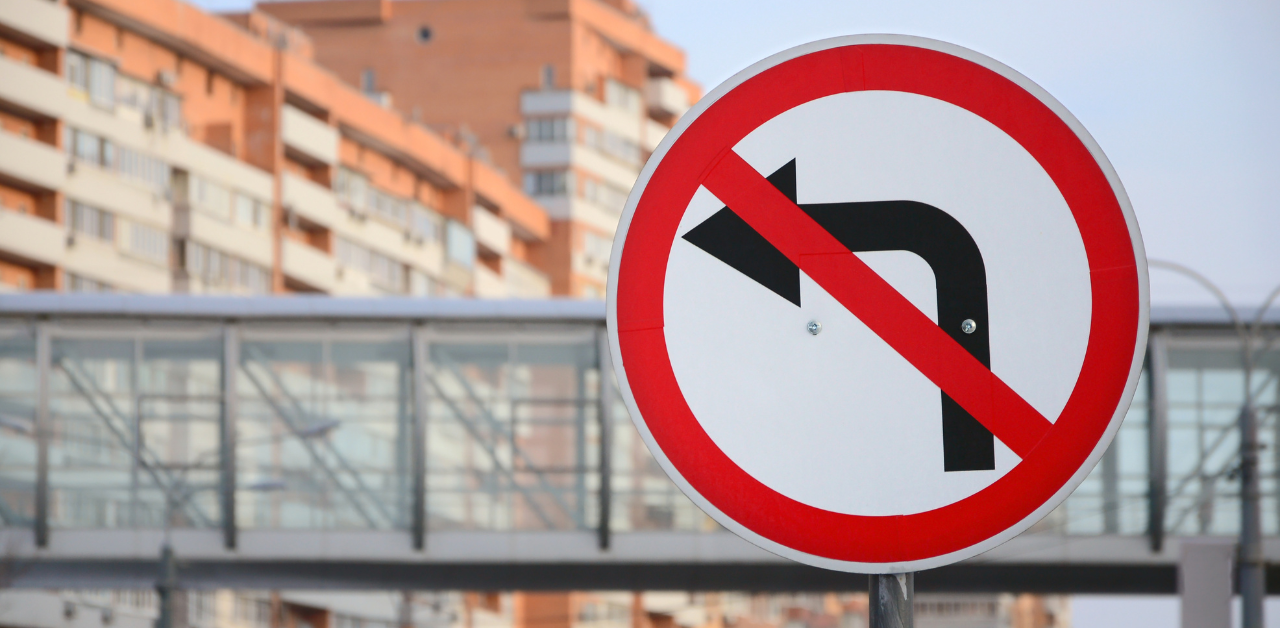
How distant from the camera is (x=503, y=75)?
81562mm

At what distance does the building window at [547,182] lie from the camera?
272 ft

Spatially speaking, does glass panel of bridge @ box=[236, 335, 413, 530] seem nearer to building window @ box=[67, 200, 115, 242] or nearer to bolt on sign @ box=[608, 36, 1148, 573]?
building window @ box=[67, 200, 115, 242]

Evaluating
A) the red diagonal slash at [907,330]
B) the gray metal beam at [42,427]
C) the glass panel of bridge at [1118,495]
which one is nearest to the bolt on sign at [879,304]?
the red diagonal slash at [907,330]

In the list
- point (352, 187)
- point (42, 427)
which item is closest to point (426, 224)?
point (352, 187)

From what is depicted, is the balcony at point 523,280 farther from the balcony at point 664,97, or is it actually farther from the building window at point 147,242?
the building window at point 147,242

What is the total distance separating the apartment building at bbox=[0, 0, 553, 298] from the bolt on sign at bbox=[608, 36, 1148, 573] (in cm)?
4835

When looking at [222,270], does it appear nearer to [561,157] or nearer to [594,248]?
[561,157]

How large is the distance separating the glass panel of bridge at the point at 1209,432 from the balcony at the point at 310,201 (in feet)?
120

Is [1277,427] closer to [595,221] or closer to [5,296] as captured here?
[5,296]

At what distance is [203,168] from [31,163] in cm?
720

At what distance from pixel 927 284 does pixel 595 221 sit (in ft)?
270

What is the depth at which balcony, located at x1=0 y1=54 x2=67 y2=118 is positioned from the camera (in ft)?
157

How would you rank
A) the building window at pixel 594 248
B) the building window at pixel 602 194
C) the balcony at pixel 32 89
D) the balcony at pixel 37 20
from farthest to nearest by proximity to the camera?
the building window at pixel 602 194, the building window at pixel 594 248, the balcony at pixel 37 20, the balcony at pixel 32 89

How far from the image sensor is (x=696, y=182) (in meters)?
2.49
